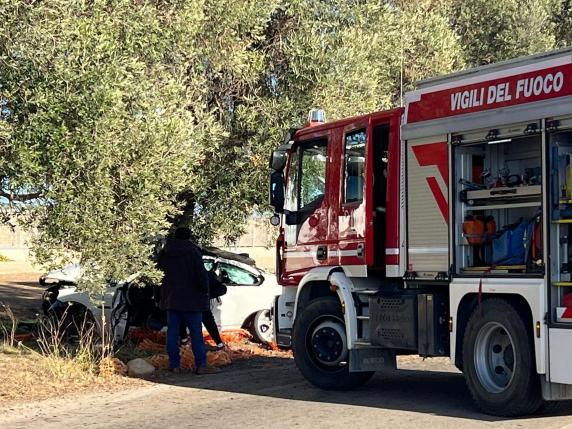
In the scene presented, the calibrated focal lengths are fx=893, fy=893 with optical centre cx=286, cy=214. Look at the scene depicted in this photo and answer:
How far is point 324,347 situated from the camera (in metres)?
10.2

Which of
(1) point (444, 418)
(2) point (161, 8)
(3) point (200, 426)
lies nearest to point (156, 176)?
(2) point (161, 8)

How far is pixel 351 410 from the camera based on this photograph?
881 cm

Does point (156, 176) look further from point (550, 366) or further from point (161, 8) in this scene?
point (550, 366)

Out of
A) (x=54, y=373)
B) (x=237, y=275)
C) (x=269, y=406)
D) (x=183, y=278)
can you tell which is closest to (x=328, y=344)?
(x=269, y=406)

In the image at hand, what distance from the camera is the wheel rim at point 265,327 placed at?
1434 centimetres

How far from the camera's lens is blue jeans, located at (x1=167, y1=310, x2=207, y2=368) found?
448 inches

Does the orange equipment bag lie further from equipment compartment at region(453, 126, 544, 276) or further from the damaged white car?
the damaged white car

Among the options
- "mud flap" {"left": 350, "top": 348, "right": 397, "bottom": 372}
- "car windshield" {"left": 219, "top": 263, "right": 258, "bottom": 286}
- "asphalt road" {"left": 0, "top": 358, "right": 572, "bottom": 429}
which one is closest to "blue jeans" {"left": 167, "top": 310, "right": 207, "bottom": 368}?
"asphalt road" {"left": 0, "top": 358, "right": 572, "bottom": 429}

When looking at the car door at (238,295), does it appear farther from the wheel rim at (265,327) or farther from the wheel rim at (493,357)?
the wheel rim at (493,357)

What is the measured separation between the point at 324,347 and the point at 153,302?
4150 millimetres

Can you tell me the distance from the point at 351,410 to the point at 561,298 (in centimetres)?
241

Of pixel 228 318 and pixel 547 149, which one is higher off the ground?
pixel 547 149

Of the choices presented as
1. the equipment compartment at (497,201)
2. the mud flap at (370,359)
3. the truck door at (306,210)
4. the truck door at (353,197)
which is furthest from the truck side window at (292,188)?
the equipment compartment at (497,201)

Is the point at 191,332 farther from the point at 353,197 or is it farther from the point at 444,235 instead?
the point at 444,235
